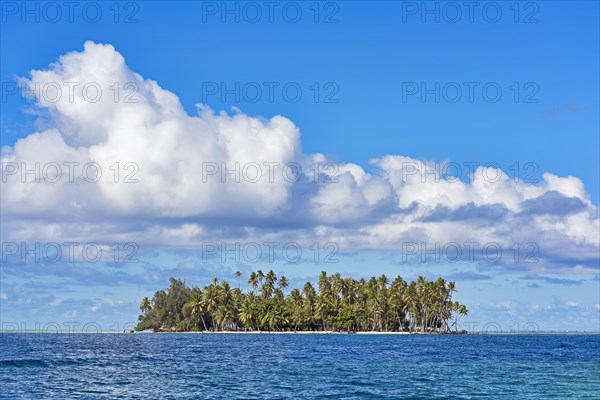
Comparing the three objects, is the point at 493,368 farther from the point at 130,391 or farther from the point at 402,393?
the point at 130,391

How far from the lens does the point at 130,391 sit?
191ft

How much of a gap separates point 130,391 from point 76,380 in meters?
11.3

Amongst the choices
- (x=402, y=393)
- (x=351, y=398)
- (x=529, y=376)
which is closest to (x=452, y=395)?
(x=402, y=393)

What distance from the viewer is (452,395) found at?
181 feet

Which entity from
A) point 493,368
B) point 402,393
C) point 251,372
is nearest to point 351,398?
point 402,393

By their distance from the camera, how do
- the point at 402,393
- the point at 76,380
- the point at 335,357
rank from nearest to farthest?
the point at 402,393
the point at 76,380
the point at 335,357

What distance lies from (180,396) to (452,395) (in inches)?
812

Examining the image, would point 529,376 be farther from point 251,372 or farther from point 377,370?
point 251,372

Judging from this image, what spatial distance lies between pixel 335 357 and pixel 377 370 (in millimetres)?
21885

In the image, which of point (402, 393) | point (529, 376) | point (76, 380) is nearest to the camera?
point (402, 393)

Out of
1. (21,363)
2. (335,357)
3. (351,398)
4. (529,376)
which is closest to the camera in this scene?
(351,398)

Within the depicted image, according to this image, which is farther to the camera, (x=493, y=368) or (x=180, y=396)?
(x=493, y=368)

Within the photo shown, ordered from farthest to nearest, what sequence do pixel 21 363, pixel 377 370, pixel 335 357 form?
pixel 335 357
pixel 21 363
pixel 377 370

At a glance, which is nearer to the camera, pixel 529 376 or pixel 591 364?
pixel 529 376
